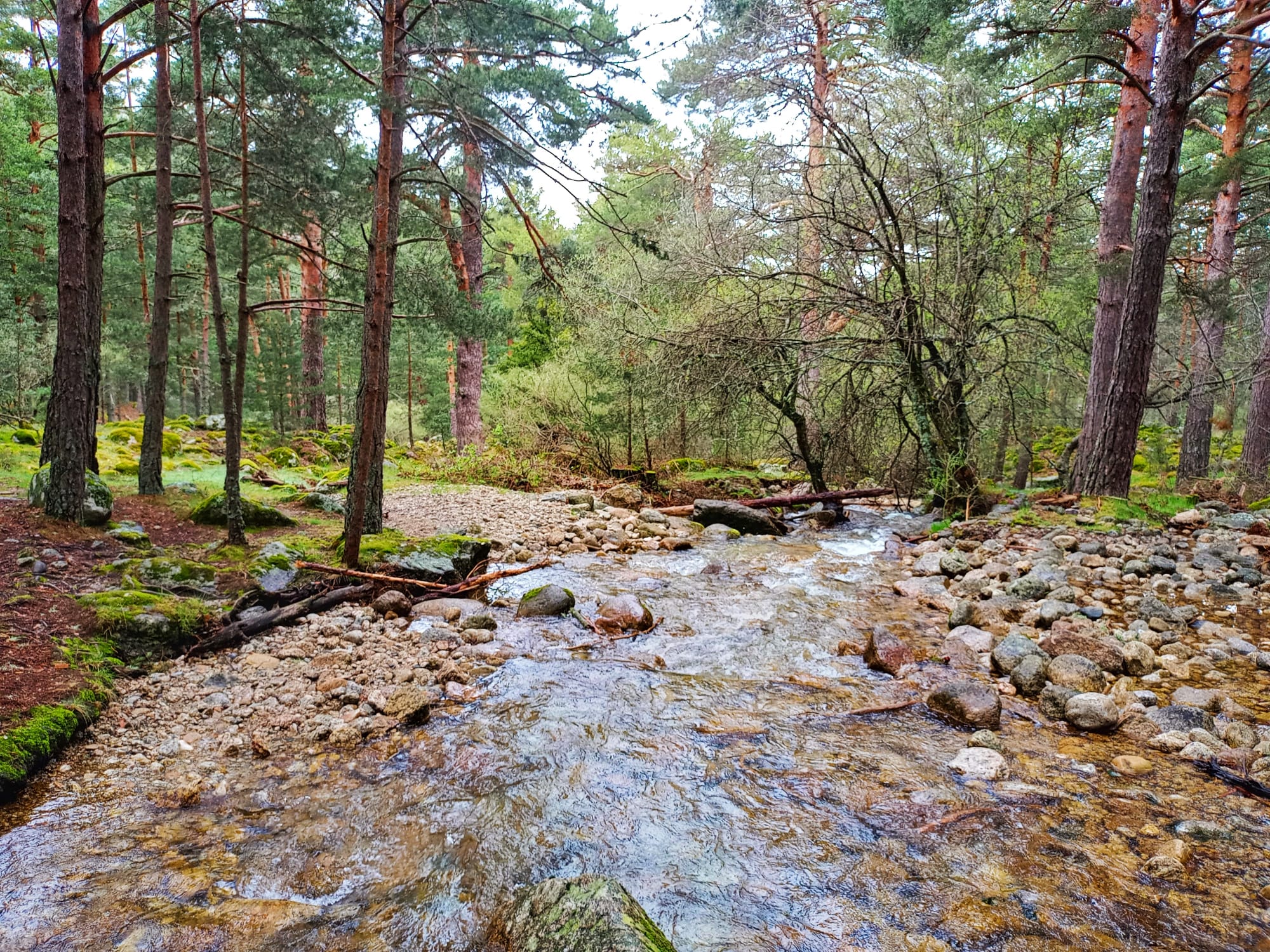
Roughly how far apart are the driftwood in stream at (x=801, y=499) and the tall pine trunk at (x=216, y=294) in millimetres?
5668

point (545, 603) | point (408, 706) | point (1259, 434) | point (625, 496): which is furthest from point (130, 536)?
point (1259, 434)

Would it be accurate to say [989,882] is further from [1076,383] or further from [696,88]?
[696,88]

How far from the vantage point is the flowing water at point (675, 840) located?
80.3 inches

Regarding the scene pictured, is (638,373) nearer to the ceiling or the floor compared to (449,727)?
nearer to the ceiling

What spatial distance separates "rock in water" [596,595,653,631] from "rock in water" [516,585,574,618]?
1.05ft

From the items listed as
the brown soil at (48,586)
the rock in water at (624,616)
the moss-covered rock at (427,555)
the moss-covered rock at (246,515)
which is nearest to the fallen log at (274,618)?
the moss-covered rock at (427,555)

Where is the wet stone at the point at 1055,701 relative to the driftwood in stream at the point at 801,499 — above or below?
below

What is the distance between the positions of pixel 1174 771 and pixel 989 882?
1.27 metres

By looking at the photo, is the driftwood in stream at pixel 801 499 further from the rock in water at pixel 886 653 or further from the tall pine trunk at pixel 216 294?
the tall pine trunk at pixel 216 294

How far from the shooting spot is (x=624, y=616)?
5043 millimetres

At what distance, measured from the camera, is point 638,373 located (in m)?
10.9

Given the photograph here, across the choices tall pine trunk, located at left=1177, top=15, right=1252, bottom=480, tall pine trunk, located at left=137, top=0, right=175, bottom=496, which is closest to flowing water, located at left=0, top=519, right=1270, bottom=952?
tall pine trunk, located at left=137, top=0, right=175, bottom=496

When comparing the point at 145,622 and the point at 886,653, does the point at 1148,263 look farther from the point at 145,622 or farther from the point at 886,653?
the point at 145,622

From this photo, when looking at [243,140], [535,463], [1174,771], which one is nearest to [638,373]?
[535,463]
